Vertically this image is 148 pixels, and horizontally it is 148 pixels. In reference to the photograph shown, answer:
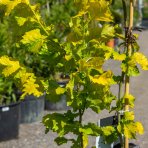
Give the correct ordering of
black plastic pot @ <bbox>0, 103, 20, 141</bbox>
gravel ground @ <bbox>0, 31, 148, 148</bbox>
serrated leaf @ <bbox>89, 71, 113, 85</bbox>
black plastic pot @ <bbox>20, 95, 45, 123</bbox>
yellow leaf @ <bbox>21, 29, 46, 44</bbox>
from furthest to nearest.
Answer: black plastic pot @ <bbox>20, 95, 45, 123</bbox>
gravel ground @ <bbox>0, 31, 148, 148</bbox>
black plastic pot @ <bbox>0, 103, 20, 141</bbox>
yellow leaf @ <bbox>21, 29, 46, 44</bbox>
serrated leaf @ <bbox>89, 71, 113, 85</bbox>

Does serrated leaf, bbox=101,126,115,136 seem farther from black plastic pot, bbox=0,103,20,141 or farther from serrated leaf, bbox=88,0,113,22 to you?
black plastic pot, bbox=0,103,20,141

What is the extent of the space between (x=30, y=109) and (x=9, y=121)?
2.89ft

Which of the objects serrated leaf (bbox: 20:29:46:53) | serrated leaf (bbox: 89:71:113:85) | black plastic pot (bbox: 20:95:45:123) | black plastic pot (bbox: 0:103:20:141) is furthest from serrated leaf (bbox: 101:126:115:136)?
black plastic pot (bbox: 20:95:45:123)

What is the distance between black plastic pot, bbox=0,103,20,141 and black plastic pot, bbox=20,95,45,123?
69cm

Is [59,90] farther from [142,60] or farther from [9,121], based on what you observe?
[9,121]

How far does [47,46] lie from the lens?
2234mm

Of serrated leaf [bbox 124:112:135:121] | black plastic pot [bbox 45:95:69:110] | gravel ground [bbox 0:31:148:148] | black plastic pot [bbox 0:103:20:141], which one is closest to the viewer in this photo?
serrated leaf [bbox 124:112:135:121]

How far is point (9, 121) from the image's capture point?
517cm

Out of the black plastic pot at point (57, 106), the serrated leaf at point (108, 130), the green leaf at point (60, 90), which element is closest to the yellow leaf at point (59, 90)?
the green leaf at point (60, 90)

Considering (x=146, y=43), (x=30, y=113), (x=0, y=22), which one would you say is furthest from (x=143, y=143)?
(x=146, y=43)

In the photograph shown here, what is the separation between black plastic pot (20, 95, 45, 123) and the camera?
19.7 ft

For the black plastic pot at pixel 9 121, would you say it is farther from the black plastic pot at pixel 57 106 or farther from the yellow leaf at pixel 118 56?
Answer: the yellow leaf at pixel 118 56

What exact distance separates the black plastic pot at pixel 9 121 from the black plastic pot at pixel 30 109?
69 centimetres

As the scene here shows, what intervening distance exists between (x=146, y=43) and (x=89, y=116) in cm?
882
